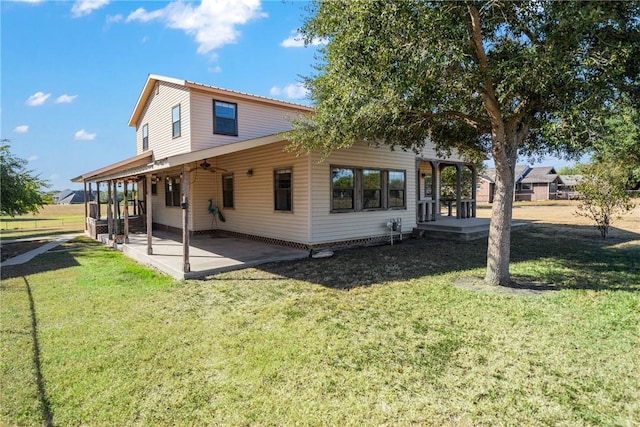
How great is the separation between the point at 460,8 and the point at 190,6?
23.1 ft

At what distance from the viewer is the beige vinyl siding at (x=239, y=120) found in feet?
39.3

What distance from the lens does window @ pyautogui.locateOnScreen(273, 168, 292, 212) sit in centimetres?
1005

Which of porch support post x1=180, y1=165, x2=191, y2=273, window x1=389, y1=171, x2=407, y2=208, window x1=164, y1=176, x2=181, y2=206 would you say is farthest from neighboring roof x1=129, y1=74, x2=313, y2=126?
porch support post x1=180, y1=165, x2=191, y2=273

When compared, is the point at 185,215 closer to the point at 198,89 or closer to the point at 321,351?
the point at 321,351

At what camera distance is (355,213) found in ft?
34.3

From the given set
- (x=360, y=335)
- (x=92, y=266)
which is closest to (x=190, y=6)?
(x=92, y=266)

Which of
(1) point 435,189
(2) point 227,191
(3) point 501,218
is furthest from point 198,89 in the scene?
(3) point 501,218

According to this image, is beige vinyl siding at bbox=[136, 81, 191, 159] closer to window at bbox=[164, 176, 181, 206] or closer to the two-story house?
the two-story house

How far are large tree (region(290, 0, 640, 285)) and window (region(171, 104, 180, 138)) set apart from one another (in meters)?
7.71

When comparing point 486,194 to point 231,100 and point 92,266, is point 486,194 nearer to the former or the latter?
point 231,100

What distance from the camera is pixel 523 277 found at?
22.0 feet

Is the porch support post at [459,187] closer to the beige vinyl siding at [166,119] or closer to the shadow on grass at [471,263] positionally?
the shadow on grass at [471,263]

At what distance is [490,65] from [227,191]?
9.86 m

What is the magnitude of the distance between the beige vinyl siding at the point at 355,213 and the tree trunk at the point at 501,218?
4339mm
